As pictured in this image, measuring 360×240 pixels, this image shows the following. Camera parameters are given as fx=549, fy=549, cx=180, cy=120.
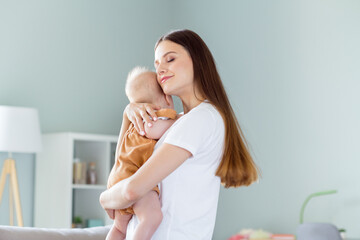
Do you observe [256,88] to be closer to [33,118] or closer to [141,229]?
[33,118]

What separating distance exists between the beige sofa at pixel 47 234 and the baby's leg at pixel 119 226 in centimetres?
60

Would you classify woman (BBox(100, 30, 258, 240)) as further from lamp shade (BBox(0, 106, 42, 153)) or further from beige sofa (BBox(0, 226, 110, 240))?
lamp shade (BBox(0, 106, 42, 153))

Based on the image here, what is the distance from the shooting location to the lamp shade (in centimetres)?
407

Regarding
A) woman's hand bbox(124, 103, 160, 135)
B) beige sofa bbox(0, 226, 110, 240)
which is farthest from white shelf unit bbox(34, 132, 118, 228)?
woman's hand bbox(124, 103, 160, 135)

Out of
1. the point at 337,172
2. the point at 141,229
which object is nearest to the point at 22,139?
the point at 337,172

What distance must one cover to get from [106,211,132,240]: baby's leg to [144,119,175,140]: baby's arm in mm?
239

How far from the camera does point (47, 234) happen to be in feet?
7.04

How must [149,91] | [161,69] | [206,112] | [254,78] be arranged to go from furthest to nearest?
[254,78]
[149,91]
[161,69]
[206,112]

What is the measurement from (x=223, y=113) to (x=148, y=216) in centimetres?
36

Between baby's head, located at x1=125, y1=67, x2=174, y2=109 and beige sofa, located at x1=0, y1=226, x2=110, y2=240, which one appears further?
beige sofa, located at x1=0, y1=226, x2=110, y2=240

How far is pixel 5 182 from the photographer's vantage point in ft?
15.4

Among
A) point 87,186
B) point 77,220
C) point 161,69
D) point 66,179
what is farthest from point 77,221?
point 161,69

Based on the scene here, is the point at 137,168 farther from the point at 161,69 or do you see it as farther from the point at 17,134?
the point at 17,134

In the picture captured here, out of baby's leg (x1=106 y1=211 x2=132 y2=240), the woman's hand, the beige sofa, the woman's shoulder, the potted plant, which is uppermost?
the woman's shoulder
